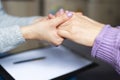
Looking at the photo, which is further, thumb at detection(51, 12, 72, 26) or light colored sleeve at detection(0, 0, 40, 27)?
light colored sleeve at detection(0, 0, 40, 27)

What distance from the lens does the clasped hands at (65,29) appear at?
2.09 feet

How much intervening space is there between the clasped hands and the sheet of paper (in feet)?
0.22

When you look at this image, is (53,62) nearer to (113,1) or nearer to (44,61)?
(44,61)

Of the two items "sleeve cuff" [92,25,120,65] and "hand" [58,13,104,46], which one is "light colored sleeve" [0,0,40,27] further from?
"sleeve cuff" [92,25,120,65]

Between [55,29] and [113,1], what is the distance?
1.41m

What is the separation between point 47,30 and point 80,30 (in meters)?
0.13

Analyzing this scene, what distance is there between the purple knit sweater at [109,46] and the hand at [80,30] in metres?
0.03

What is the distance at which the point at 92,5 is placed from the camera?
1.90m

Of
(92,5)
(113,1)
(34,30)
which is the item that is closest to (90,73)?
(34,30)

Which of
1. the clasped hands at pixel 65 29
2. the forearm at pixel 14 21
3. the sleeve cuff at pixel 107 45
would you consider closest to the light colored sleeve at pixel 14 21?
the forearm at pixel 14 21

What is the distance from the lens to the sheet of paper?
596mm

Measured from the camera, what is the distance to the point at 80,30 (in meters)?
0.66

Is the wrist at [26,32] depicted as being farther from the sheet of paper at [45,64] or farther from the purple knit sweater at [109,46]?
the purple knit sweater at [109,46]

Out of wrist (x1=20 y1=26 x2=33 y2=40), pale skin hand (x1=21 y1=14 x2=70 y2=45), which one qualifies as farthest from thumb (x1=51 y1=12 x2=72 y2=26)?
wrist (x1=20 y1=26 x2=33 y2=40)
